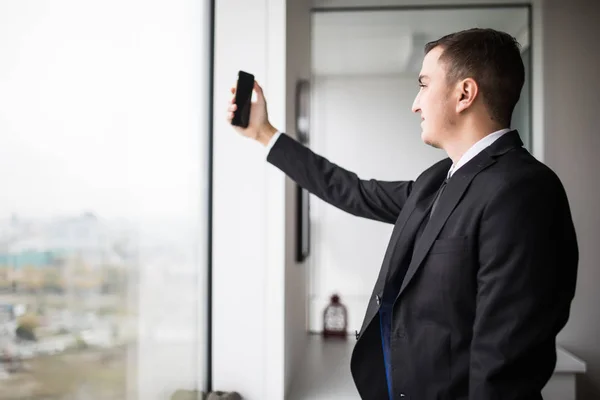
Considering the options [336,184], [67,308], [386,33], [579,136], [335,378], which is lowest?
[335,378]

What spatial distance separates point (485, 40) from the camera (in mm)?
989

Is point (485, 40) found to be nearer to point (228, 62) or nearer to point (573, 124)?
point (228, 62)

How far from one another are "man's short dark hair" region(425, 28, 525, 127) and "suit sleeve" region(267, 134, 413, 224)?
375 millimetres


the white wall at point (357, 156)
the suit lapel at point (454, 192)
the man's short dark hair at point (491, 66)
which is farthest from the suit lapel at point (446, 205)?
the white wall at point (357, 156)

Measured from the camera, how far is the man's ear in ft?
3.22

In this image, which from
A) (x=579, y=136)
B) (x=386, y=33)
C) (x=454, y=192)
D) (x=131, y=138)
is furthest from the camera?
(x=386, y=33)

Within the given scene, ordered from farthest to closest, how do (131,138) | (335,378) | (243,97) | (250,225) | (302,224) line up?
(302,224)
(335,378)
(250,225)
(243,97)
(131,138)

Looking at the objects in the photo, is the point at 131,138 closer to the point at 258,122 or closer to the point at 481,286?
the point at 258,122

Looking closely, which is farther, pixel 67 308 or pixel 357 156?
pixel 357 156

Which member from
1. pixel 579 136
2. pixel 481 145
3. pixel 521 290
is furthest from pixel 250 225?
pixel 579 136

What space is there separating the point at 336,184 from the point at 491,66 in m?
0.49

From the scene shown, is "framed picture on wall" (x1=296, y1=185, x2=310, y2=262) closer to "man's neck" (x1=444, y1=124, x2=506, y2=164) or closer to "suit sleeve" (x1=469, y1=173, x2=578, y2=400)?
"man's neck" (x1=444, y1=124, x2=506, y2=164)

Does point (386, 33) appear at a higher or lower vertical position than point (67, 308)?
higher

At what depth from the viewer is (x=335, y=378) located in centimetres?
183
